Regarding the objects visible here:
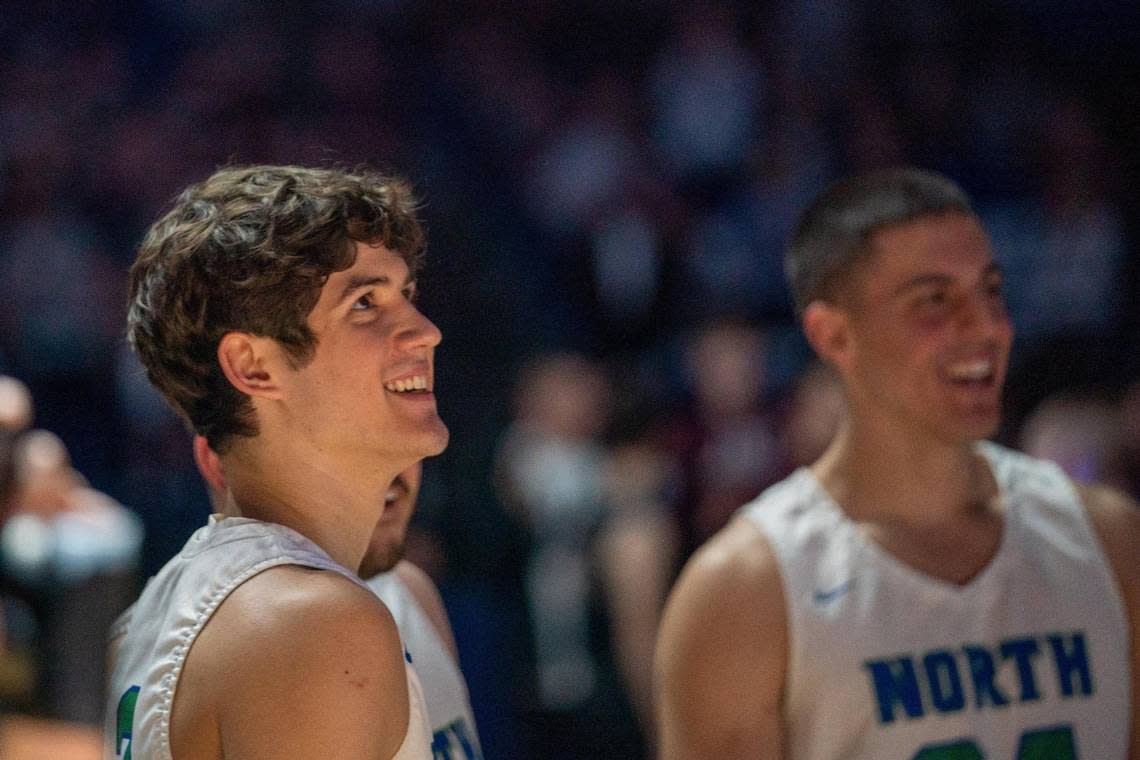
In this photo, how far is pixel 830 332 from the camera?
3148mm

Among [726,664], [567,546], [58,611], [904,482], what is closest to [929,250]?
[904,482]

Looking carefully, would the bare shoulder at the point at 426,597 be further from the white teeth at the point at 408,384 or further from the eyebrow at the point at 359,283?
the eyebrow at the point at 359,283

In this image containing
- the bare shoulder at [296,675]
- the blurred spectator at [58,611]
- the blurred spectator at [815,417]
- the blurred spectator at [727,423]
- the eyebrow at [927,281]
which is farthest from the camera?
the blurred spectator at [727,423]

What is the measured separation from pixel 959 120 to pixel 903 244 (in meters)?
6.21

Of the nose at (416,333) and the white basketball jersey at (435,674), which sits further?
the white basketball jersey at (435,674)

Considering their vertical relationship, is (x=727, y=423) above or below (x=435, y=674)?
below

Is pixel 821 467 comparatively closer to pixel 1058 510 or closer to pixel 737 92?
pixel 1058 510

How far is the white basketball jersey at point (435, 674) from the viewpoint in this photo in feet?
8.19

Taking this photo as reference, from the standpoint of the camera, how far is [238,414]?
6.89 ft

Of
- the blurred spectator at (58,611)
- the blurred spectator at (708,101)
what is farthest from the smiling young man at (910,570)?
the blurred spectator at (708,101)

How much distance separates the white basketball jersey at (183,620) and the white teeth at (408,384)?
251mm

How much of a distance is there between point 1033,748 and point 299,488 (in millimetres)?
1517

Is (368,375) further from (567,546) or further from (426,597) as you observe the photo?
(567,546)

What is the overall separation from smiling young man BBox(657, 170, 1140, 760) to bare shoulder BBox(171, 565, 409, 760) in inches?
43.7
